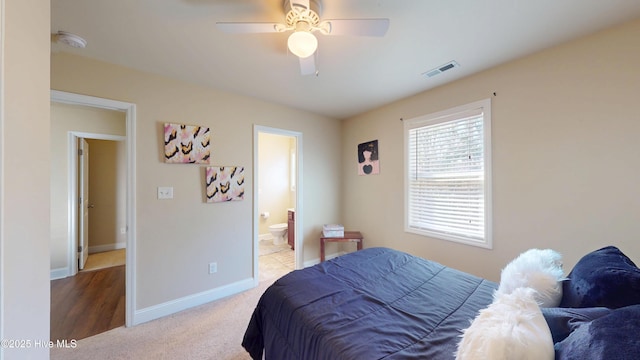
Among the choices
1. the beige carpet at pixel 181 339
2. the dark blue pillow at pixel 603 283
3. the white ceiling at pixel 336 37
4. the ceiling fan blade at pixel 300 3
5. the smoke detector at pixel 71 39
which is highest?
the white ceiling at pixel 336 37

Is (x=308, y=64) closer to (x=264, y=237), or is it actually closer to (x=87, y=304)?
(x=87, y=304)

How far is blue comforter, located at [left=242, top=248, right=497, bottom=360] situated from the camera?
1.01 m

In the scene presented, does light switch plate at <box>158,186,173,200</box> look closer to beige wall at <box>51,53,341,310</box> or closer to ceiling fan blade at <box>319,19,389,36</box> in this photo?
beige wall at <box>51,53,341,310</box>

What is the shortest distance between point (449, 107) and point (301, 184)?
212cm

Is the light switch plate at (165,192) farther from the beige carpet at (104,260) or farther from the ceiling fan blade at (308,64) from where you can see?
the beige carpet at (104,260)

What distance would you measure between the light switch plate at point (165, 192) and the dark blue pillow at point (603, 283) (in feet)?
9.93

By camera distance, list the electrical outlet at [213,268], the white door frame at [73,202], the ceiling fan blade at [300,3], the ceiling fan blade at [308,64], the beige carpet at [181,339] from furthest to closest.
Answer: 1. the white door frame at [73,202]
2. the electrical outlet at [213,268]
3. the beige carpet at [181,339]
4. the ceiling fan blade at [308,64]
5. the ceiling fan blade at [300,3]

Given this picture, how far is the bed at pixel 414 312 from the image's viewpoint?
0.67 m

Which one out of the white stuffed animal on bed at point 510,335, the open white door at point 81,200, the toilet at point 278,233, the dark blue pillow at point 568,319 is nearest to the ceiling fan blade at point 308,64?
the white stuffed animal on bed at point 510,335

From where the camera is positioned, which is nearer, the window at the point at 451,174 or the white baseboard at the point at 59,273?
the window at the point at 451,174

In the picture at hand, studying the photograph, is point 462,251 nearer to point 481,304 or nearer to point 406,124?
point 481,304

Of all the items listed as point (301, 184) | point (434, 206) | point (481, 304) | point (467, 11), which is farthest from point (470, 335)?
point (301, 184)

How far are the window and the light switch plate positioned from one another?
9.01ft

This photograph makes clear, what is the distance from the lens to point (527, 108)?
1.97 metres
